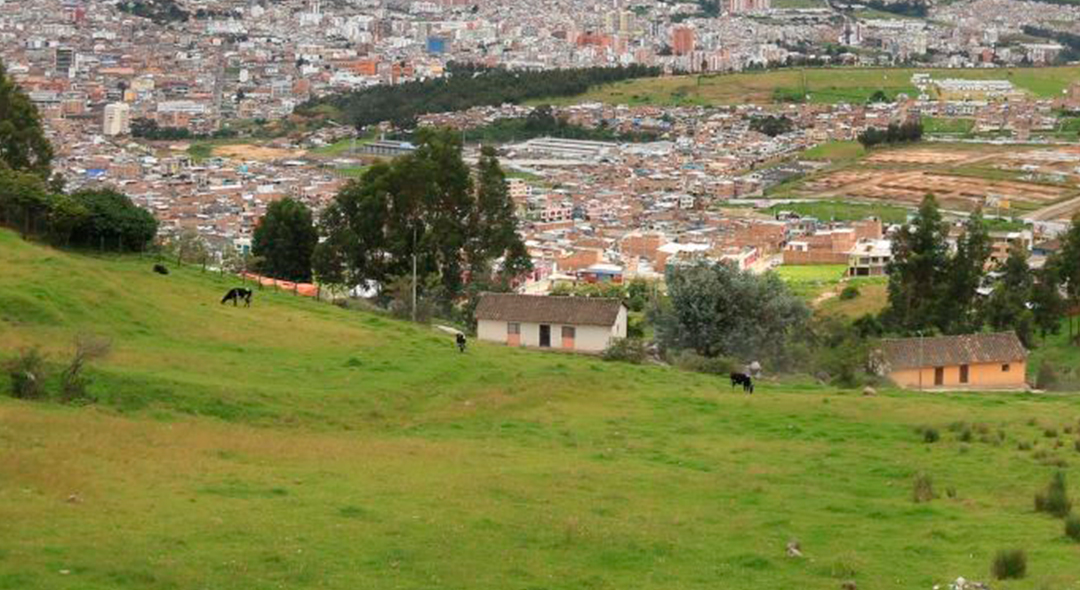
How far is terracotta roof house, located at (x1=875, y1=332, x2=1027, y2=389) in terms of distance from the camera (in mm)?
29359

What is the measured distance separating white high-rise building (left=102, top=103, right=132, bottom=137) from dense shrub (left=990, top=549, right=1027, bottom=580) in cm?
10497

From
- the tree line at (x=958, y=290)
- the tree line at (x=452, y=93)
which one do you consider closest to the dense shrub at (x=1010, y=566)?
the tree line at (x=958, y=290)

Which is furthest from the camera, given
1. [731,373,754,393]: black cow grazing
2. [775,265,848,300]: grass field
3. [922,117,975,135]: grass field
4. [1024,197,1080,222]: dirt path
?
[922,117,975,135]: grass field

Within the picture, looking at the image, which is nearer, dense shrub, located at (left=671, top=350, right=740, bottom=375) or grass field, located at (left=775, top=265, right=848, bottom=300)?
dense shrub, located at (left=671, top=350, right=740, bottom=375)

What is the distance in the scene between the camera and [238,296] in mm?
24750

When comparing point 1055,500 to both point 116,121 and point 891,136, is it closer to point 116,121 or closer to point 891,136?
point 891,136

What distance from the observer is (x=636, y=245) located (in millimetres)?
67812

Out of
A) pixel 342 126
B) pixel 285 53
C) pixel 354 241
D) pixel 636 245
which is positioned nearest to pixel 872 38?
pixel 285 53

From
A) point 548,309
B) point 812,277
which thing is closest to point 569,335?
point 548,309

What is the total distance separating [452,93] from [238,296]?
10004 centimetres

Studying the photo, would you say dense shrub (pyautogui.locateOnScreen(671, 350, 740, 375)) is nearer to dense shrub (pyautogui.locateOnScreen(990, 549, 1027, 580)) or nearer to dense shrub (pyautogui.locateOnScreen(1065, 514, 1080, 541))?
dense shrub (pyautogui.locateOnScreen(1065, 514, 1080, 541))

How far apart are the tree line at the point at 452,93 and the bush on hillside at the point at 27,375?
3804 inches

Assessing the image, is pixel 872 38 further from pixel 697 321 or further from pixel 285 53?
pixel 697 321

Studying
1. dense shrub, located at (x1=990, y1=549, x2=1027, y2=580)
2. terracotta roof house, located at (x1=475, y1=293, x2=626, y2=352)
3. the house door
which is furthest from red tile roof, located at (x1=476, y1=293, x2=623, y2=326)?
dense shrub, located at (x1=990, y1=549, x2=1027, y2=580)
